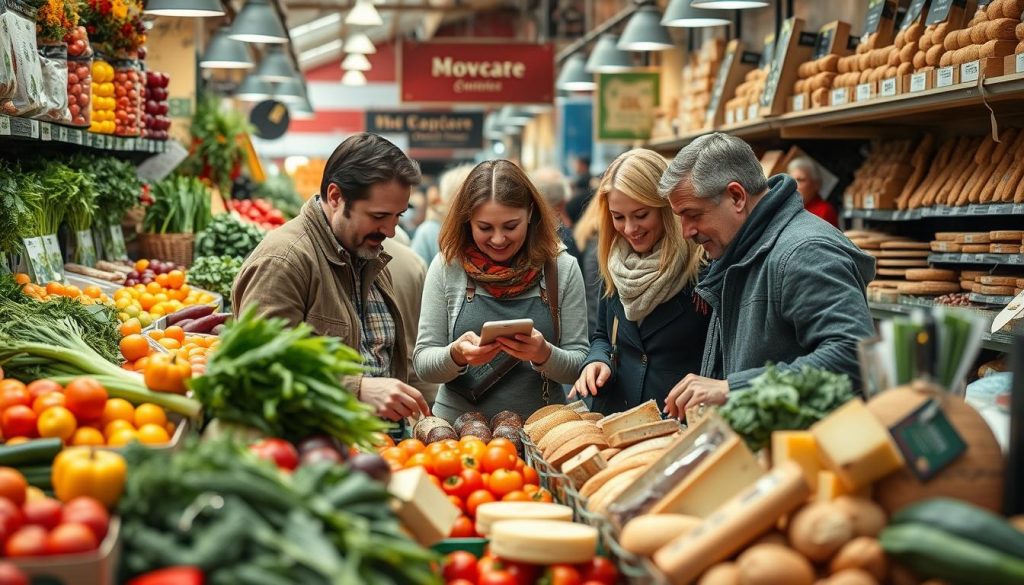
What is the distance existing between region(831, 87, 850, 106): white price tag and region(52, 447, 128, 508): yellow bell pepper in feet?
15.6

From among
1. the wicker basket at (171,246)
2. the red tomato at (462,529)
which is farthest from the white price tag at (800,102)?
the red tomato at (462,529)

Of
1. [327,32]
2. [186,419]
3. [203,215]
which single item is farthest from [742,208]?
[327,32]

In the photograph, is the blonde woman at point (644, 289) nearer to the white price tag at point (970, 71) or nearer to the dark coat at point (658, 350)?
the dark coat at point (658, 350)

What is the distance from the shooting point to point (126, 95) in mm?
6031

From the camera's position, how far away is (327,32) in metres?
23.6

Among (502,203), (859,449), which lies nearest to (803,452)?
(859,449)

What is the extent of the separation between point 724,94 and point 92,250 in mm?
4572

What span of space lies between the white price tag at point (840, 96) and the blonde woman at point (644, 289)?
2.33 meters

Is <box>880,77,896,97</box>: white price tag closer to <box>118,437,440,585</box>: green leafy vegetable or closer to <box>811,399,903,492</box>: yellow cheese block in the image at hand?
<box>811,399,903,492</box>: yellow cheese block

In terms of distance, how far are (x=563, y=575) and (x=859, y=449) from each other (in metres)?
0.64

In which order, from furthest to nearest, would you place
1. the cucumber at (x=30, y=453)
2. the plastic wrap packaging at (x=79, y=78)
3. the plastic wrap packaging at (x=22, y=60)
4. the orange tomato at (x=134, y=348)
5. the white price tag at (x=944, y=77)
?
1. the plastic wrap packaging at (x=79, y=78)
2. the white price tag at (x=944, y=77)
3. the plastic wrap packaging at (x=22, y=60)
4. the orange tomato at (x=134, y=348)
5. the cucumber at (x=30, y=453)

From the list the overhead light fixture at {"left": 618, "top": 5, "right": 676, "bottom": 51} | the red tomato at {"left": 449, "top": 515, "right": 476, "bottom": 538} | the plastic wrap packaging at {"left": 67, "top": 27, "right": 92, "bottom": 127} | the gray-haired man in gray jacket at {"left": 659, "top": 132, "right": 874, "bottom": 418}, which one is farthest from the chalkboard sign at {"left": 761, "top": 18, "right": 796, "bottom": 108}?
the red tomato at {"left": 449, "top": 515, "right": 476, "bottom": 538}

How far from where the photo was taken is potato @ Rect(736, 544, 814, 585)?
2025 mm

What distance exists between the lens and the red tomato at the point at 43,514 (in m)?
2.01
